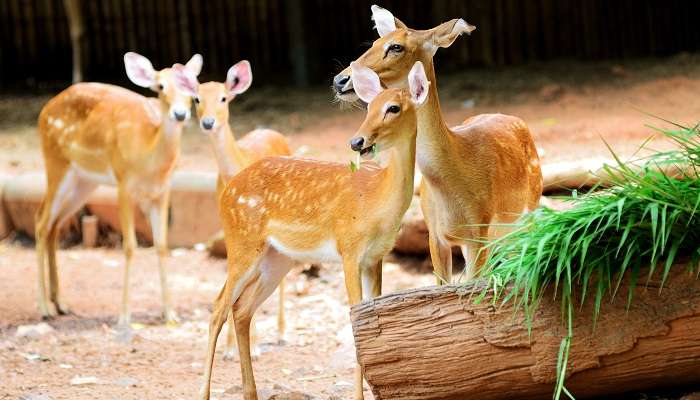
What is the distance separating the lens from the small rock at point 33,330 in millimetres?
7996

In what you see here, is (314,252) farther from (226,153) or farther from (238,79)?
(238,79)

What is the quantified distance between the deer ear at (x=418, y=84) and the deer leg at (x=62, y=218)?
453cm

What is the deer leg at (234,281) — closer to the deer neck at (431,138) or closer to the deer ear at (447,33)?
the deer neck at (431,138)

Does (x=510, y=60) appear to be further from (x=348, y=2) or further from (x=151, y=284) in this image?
(x=151, y=284)

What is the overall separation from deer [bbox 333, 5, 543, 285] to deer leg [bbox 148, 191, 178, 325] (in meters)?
3.04

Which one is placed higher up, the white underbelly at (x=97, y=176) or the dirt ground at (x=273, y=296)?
the white underbelly at (x=97, y=176)

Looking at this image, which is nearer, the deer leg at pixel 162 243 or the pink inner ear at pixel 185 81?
the pink inner ear at pixel 185 81

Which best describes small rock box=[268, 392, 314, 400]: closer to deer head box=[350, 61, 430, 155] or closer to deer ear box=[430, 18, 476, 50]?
deer head box=[350, 61, 430, 155]

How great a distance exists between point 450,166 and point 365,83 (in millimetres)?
668

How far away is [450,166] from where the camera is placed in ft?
18.5

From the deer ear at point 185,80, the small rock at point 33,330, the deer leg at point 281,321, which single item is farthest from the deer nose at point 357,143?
the small rock at point 33,330

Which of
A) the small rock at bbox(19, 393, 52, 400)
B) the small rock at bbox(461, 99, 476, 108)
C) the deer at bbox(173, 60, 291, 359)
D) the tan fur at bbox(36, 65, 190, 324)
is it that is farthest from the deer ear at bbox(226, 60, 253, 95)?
the small rock at bbox(461, 99, 476, 108)

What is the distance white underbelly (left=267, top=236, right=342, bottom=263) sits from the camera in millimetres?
5695

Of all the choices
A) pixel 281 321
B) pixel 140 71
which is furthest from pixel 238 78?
pixel 281 321
